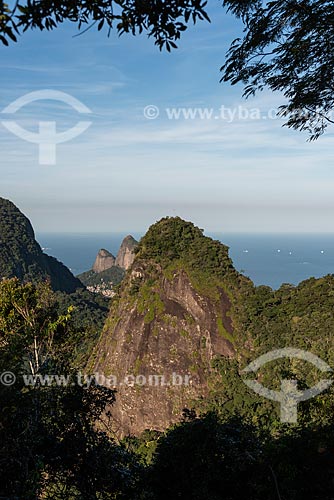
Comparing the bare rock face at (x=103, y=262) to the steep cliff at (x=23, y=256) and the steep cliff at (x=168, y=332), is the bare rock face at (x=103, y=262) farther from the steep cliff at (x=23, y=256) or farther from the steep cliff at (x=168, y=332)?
the steep cliff at (x=168, y=332)

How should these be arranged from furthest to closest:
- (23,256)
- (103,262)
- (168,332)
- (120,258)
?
(103,262) < (120,258) < (23,256) < (168,332)

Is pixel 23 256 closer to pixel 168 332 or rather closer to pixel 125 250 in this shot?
pixel 125 250

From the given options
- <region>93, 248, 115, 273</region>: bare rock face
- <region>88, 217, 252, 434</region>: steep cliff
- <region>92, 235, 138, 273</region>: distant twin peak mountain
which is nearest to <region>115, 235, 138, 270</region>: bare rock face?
<region>92, 235, 138, 273</region>: distant twin peak mountain

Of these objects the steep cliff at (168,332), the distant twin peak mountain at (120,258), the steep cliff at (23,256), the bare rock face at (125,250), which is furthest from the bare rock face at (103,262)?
the steep cliff at (168,332)

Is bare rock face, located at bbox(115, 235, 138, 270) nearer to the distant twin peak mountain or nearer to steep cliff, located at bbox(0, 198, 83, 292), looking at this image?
the distant twin peak mountain

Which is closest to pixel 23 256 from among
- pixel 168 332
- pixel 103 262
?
pixel 168 332

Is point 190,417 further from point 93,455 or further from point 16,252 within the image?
point 16,252

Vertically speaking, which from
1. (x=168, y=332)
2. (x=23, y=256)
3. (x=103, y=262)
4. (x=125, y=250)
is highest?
(x=125, y=250)
